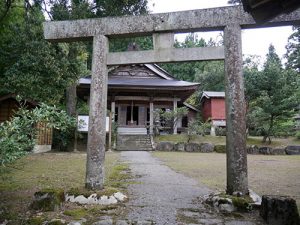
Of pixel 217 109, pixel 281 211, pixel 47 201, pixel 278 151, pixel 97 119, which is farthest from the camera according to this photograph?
pixel 217 109

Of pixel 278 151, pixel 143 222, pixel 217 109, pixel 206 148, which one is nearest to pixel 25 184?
pixel 143 222

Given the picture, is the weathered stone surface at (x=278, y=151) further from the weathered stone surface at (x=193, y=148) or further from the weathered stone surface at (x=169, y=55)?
the weathered stone surface at (x=169, y=55)

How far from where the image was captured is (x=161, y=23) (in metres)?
6.19

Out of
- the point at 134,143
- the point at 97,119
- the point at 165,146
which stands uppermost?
the point at 97,119

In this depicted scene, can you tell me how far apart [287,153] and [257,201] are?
649 inches

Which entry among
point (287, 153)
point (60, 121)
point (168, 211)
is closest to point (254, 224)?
point (168, 211)

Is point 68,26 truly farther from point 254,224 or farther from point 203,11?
point 254,224

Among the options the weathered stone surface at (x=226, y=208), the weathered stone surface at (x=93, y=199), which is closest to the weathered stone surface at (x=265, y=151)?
the weathered stone surface at (x=226, y=208)

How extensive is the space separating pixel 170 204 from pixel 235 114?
6.91ft

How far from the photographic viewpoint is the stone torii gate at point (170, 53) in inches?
226

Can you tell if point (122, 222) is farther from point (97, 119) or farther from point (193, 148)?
point (193, 148)

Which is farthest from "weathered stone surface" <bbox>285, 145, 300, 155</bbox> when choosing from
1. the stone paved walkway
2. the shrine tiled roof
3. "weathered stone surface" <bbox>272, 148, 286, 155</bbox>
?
the stone paved walkway

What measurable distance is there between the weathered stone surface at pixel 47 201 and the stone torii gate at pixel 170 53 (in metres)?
0.89

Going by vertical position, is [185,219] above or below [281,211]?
below
